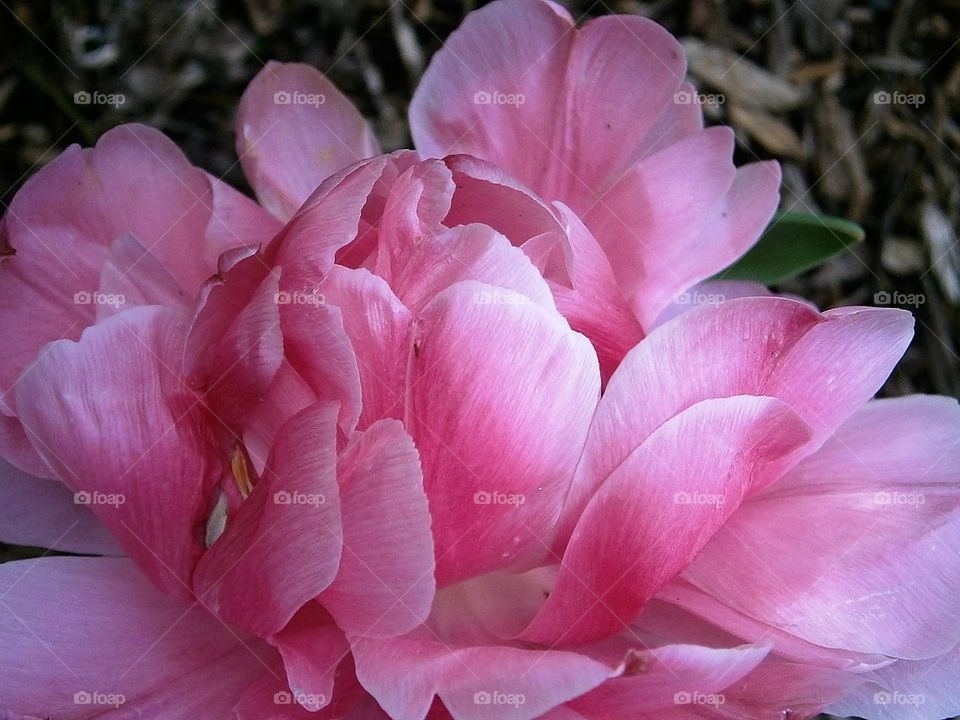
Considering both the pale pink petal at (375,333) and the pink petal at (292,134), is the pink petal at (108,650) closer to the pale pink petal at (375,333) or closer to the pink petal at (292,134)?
the pale pink petal at (375,333)

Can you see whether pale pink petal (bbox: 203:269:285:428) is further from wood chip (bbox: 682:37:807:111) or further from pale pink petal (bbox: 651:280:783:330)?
wood chip (bbox: 682:37:807:111)

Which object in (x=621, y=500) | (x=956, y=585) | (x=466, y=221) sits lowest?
(x=956, y=585)

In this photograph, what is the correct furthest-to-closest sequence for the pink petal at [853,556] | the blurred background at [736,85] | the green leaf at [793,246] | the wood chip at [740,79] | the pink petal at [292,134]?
the wood chip at [740,79] < the blurred background at [736,85] < the green leaf at [793,246] < the pink petal at [292,134] < the pink petal at [853,556]

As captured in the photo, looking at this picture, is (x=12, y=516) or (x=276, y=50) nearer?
(x=12, y=516)

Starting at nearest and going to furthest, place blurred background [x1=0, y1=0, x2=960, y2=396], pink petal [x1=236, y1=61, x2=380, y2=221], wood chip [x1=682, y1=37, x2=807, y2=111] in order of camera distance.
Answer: pink petal [x1=236, y1=61, x2=380, y2=221] < blurred background [x1=0, y1=0, x2=960, y2=396] < wood chip [x1=682, y1=37, x2=807, y2=111]

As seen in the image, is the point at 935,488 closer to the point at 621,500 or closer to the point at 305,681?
the point at 621,500

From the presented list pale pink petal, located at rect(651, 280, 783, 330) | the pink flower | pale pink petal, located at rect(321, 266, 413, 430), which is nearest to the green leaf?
pale pink petal, located at rect(651, 280, 783, 330)

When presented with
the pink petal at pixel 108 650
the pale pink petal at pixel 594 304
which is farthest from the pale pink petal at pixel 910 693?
the pink petal at pixel 108 650

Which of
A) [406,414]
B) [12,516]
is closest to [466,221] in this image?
[406,414]
